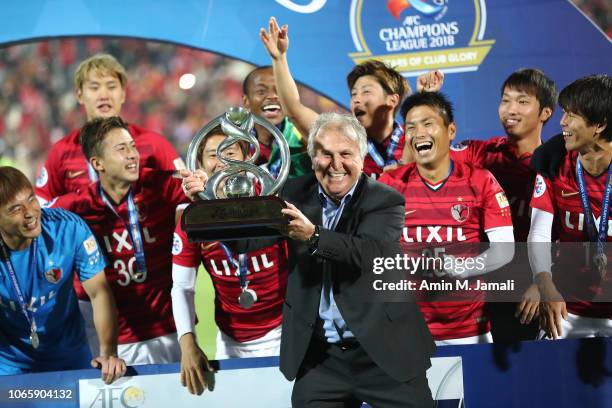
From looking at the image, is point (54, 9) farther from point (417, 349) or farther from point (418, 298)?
point (417, 349)

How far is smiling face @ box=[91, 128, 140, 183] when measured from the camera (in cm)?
414

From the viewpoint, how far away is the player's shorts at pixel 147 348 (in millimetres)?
4297

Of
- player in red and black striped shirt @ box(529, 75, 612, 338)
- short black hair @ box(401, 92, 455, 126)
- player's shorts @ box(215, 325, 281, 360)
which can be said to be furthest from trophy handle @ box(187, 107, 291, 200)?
player in red and black striped shirt @ box(529, 75, 612, 338)

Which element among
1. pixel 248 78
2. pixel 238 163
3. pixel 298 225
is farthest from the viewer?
pixel 248 78

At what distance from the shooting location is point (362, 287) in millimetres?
2748

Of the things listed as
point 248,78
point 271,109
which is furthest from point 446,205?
point 248,78

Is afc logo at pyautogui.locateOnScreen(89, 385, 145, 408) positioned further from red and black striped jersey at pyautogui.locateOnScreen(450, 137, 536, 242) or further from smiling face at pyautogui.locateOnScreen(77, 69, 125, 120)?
red and black striped jersey at pyautogui.locateOnScreen(450, 137, 536, 242)

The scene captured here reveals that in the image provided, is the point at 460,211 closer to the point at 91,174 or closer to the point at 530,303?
the point at 530,303

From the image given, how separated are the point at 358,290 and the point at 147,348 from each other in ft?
6.41

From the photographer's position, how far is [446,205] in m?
3.96

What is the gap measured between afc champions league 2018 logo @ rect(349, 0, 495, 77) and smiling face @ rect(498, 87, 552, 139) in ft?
0.89

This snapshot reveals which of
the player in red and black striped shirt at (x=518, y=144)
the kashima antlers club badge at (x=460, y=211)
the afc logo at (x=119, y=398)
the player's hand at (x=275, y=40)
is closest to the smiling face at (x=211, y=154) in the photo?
the player's hand at (x=275, y=40)

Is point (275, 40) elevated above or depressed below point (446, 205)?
above

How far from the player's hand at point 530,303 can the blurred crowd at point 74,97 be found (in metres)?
1.85
